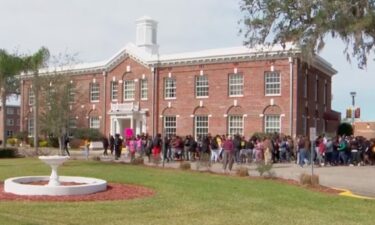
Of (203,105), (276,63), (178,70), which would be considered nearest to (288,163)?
(276,63)

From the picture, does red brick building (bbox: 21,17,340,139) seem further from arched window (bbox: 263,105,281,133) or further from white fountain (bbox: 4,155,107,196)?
white fountain (bbox: 4,155,107,196)

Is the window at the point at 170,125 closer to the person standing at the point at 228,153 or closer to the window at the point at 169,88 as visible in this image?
the window at the point at 169,88

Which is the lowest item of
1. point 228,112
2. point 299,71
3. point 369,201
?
point 369,201

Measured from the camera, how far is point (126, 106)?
45.9 metres

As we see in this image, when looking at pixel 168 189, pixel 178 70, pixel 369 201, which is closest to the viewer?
pixel 369 201

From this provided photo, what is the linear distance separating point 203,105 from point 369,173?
18585 mm

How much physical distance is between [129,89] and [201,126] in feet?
26.1

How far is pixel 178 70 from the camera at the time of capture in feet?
143

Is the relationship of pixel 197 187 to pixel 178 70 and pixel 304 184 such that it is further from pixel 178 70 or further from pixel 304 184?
pixel 178 70

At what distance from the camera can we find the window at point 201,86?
42.1 metres

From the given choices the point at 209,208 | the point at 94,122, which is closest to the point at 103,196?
the point at 209,208

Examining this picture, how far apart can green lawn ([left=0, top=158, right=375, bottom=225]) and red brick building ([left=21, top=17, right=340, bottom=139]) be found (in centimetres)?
1942

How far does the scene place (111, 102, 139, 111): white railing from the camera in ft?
149

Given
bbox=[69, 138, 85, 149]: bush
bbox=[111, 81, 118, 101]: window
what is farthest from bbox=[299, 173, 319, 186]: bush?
bbox=[69, 138, 85, 149]: bush
